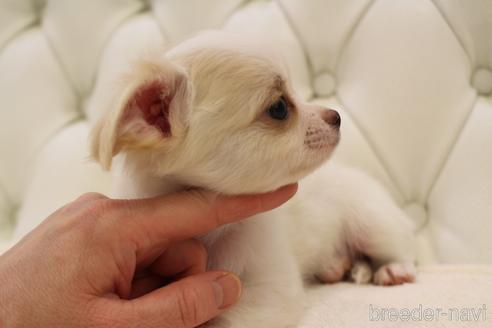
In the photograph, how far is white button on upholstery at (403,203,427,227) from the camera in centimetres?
162

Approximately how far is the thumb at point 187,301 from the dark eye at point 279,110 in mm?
327

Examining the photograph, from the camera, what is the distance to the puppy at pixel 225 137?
899 millimetres

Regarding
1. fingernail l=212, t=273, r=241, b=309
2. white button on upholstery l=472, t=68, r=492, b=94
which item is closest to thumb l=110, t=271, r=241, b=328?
fingernail l=212, t=273, r=241, b=309

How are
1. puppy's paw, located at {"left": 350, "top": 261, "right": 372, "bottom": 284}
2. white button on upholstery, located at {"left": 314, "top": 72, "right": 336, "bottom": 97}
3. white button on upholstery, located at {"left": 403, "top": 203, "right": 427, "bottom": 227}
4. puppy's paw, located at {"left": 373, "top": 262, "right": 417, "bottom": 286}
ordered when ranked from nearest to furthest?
puppy's paw, located at {"left": 373, "top": 262, "right": 417, "bottom": 286} → puppy's paw, located at {"left": 350, "top": 261, "right": 372, "bottom": 284} → white button on upholstery, located at {"left": 403, "top": 203, "right": 427, "bottom": 227} → white button on upholstery, located at {"left": 314, "top": 72, "right": 336, "bottom": 97}

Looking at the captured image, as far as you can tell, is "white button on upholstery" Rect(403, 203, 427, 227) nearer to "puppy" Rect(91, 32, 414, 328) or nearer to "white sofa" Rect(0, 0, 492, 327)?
"white sofa" Rect(0, 0, 492, 327)

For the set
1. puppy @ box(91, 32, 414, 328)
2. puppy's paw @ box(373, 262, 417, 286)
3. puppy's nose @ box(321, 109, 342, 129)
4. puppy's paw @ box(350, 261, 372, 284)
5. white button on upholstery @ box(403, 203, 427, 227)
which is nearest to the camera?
puppy @ box(91, 32, 414, 328)

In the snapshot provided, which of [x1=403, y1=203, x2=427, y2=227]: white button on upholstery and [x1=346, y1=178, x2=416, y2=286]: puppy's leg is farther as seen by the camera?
[x1=403, y1=203, x2=427, y2=227]: white button on upholstery

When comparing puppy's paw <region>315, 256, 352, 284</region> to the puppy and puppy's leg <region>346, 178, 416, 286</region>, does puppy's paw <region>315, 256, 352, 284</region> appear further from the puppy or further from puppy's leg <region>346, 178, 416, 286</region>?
the puppy

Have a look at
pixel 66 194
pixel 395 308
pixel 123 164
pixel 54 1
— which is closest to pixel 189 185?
pixel 123 164

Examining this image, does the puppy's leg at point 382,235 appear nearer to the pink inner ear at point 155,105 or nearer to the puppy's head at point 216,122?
the puppy's head at point 216,122

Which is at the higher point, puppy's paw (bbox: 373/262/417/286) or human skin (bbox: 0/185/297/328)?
human skin (bbox: 0/185/297/328)

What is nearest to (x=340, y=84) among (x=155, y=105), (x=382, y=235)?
(x=382, y=235)

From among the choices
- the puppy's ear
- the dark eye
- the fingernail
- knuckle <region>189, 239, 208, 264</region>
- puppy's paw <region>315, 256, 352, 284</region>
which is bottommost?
puppy's paw <region>315, 256, 352, 284</region>

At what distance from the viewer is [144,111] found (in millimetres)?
906
